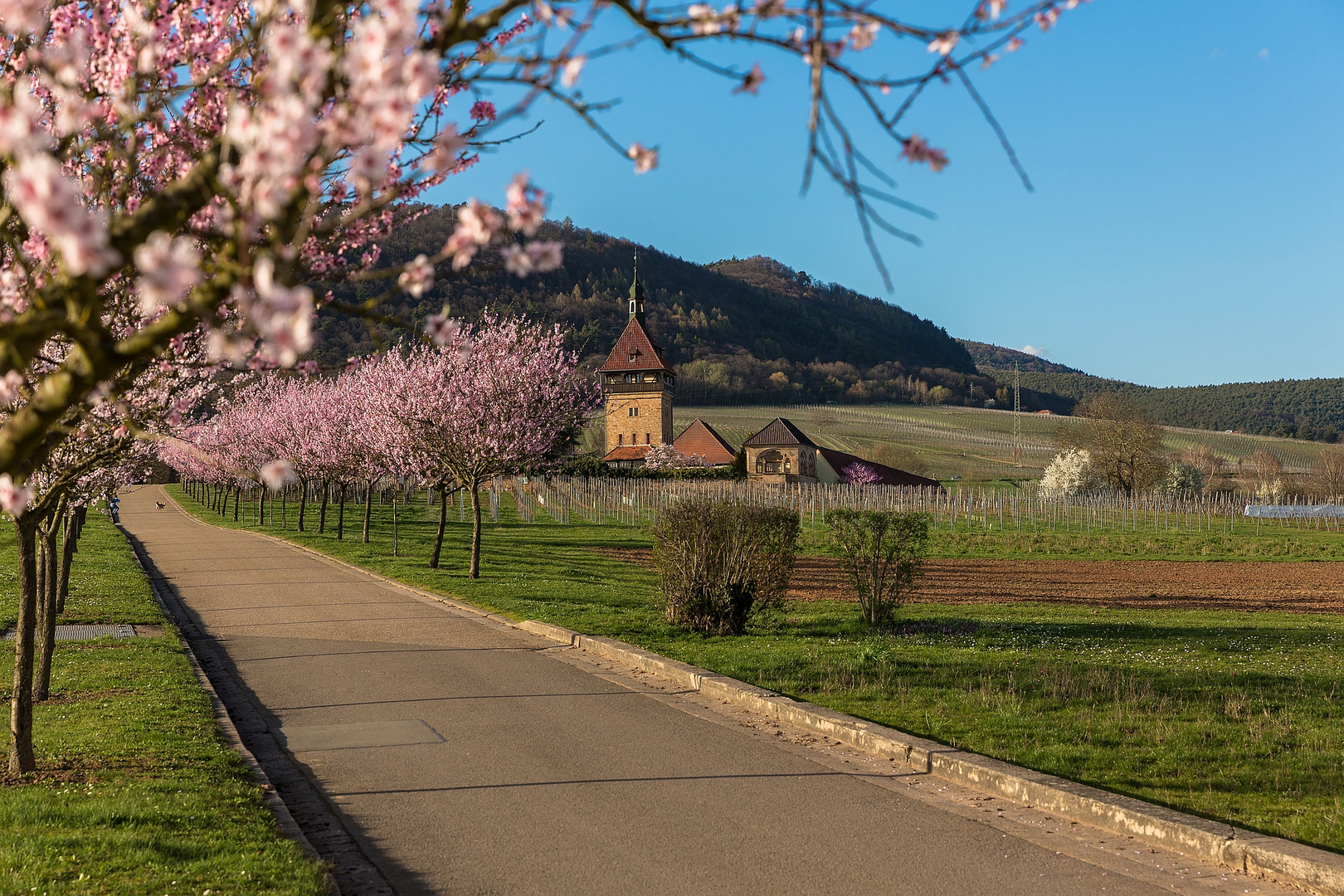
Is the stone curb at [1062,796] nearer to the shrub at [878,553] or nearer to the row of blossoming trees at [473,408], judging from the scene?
the shrub at [878,553]

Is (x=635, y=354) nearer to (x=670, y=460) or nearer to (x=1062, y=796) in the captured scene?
(x=670, y=460)

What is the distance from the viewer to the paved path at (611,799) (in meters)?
5.48

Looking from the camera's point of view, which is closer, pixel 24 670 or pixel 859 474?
pixel 24 670

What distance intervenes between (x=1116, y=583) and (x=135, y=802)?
2677 cm

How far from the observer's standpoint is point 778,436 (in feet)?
322

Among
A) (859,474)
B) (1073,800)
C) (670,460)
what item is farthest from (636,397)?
(1073,800)

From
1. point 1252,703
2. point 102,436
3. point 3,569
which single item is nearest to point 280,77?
point 102,436

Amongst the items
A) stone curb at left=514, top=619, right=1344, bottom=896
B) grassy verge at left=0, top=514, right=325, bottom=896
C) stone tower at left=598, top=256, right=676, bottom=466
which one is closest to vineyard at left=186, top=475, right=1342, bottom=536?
grassy verge at left=0, top=514, right=325, bottom=896

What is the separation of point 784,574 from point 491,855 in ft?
31.0

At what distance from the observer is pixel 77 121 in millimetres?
2920

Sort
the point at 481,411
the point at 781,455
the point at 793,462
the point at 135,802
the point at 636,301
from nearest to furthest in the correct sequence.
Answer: the point at 135,802 < the point at 481,411 < the point at 793,462 < the point at 781,455 < the point at 636,301

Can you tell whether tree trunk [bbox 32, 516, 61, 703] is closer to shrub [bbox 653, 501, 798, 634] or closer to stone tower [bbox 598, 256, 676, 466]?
shrub [bbox 653, 501, 798, 634]

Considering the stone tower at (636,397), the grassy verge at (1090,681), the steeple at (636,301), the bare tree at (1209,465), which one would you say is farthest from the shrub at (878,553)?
the steeple at (636,301)

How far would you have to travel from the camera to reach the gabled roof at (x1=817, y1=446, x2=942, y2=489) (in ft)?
327
